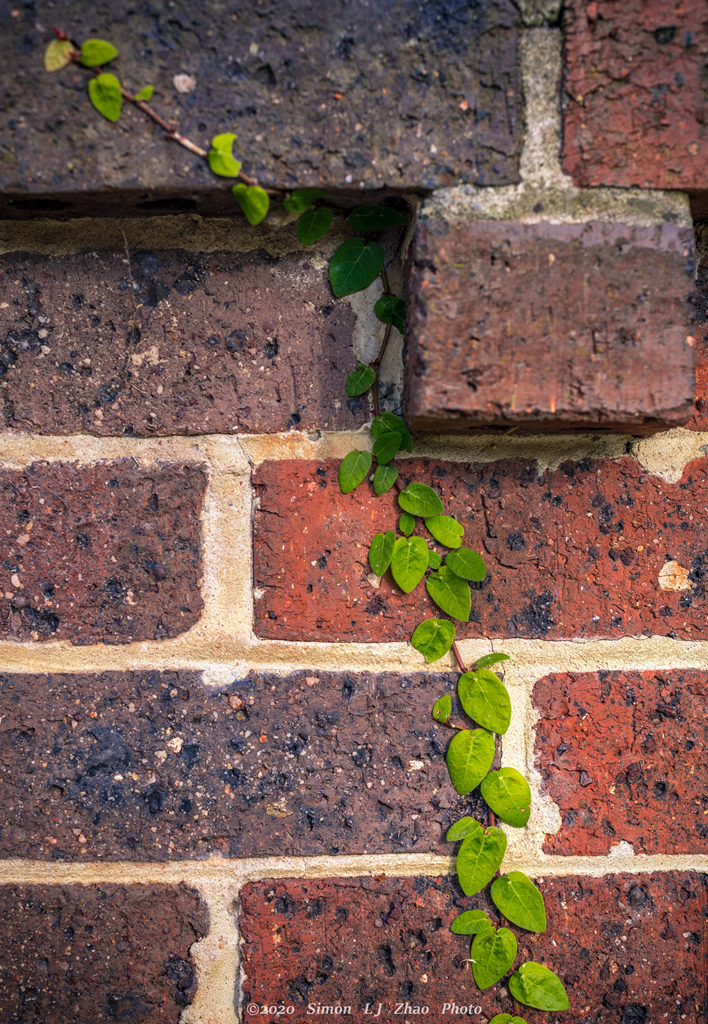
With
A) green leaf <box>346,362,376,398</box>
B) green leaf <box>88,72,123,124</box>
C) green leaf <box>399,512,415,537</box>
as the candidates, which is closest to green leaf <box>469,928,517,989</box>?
green leaf <box>399,512,415,537</box>

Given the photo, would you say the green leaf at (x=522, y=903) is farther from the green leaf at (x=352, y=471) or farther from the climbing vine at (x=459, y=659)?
the green leaf at (x=352, y=471)

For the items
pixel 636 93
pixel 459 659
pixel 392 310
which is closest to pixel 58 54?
pixel 392 310

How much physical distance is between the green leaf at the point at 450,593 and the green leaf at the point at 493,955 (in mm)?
247

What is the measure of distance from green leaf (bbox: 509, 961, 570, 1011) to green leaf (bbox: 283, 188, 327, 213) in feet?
1.97

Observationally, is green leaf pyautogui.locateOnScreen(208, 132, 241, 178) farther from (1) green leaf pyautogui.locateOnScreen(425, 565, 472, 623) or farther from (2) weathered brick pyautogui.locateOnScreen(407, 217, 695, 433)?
(1) green leaf pyautogui.locateOnScreen(425, 565, 472, 623)

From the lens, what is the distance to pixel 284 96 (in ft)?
1.59

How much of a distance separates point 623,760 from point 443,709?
15cm

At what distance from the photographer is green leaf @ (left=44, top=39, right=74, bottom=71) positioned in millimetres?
478

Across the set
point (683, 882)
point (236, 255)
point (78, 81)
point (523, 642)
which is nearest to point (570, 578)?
point (523, 642)

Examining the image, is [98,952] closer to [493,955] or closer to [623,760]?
[493,955]

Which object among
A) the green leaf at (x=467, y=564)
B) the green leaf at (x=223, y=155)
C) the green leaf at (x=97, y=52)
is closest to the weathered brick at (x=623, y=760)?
the green leaf at (x=467, y=564)

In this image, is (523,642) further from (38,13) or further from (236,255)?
(38,13)

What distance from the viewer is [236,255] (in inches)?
22.1

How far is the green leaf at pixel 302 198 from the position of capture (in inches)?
19.7
